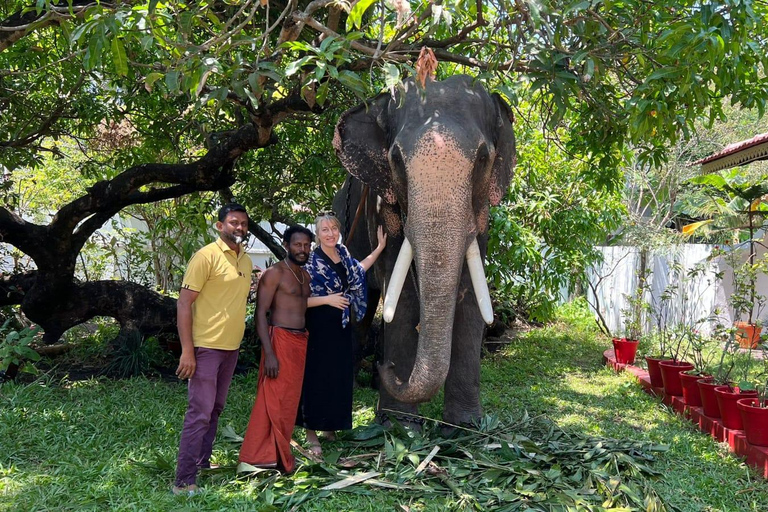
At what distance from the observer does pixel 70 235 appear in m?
6.78

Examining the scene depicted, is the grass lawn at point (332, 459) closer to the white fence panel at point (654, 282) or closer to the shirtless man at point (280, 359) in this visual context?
the shirtless man at point (280, 359)

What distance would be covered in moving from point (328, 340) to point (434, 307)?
92cm

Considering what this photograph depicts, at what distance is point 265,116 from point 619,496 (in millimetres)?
3817

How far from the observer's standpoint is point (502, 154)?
487 centimetres

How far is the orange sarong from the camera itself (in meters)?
4.21

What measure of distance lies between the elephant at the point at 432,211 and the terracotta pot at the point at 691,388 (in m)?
2.22

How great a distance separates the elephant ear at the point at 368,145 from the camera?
4793mm

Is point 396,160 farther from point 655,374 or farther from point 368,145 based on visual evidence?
point 655,374

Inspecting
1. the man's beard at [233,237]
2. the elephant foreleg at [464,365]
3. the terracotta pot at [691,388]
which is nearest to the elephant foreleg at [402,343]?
the elephant foreleg at [464,365]

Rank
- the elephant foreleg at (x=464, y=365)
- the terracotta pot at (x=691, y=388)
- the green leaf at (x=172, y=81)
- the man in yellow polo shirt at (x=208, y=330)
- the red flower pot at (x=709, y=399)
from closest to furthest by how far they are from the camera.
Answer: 1. the green leaf at (x=172, y=81)
2. the man in yellow polo shirt at (x=208, y=330)
3. the elephant foreleg at (x=464, y=365)
4. the red flower pot at (x=709, y=399)
5. the terracotta pot at (x=691, y=388)

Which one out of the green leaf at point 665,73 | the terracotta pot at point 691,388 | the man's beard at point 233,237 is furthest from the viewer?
the terracotta pot at point 691,388

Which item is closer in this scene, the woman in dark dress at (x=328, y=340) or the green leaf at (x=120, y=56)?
the green leaf at (x=120, y=56)

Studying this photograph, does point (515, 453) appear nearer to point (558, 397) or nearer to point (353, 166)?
point (353, 166)

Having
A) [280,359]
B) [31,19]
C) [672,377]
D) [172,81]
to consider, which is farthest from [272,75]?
[672,377]
